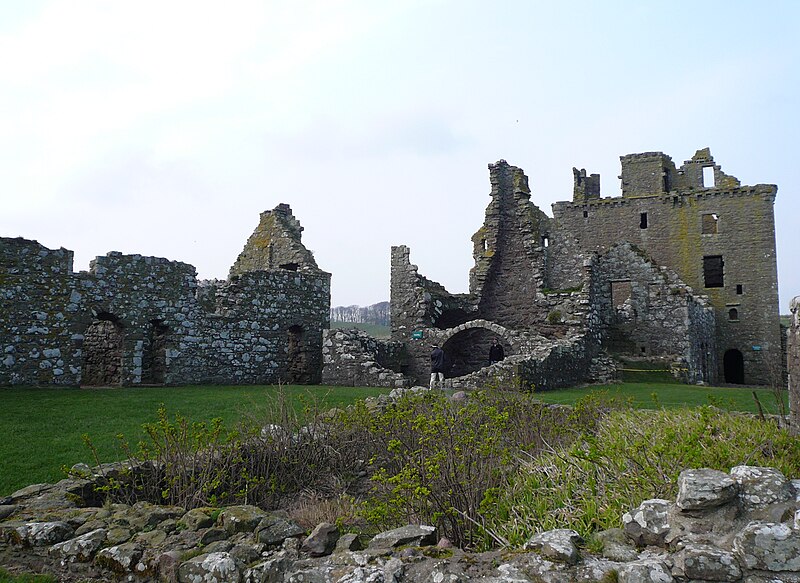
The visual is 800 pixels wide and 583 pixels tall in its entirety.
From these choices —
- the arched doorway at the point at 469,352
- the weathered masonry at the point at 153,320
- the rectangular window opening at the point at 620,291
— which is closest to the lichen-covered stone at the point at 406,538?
the weathered masonry at the point at 153,320

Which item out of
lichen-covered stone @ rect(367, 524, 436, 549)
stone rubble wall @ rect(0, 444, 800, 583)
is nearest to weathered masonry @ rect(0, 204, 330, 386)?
stone rubble wall @ rect(0, 444, 800, 583)

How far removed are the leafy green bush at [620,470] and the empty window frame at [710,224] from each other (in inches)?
1261

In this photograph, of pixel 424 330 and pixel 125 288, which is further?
pixel 424 330

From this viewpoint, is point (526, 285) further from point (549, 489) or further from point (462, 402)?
point (549, 489)

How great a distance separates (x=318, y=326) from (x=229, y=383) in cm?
366

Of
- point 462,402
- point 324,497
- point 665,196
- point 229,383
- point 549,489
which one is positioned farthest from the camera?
point 665,196

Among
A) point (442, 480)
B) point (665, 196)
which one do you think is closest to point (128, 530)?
point (442, 480)

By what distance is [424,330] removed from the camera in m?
20.2

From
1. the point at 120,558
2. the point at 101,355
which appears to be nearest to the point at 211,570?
the point at 120,558

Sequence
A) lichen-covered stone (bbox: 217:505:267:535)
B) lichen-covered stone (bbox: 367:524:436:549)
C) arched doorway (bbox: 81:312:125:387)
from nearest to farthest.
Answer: lichen-covered stone (bbox: 367:524:436:549)
lichen-covered stone (bbox: 217:505:267:535)
arched doorway (bbox: 81:312:125:387)

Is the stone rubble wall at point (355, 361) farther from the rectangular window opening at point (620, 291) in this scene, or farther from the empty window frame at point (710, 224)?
the empty window frame at point (710, 224)

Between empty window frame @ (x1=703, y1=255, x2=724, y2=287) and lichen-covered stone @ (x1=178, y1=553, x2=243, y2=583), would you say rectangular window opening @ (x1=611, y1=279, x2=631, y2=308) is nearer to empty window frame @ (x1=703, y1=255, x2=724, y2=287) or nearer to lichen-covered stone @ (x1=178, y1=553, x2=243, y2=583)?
empty window frame @ (x1=703, y1=255, x2=724, y2=287)

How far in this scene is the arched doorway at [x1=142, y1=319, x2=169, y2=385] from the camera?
54.7ft

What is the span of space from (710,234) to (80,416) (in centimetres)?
3392
